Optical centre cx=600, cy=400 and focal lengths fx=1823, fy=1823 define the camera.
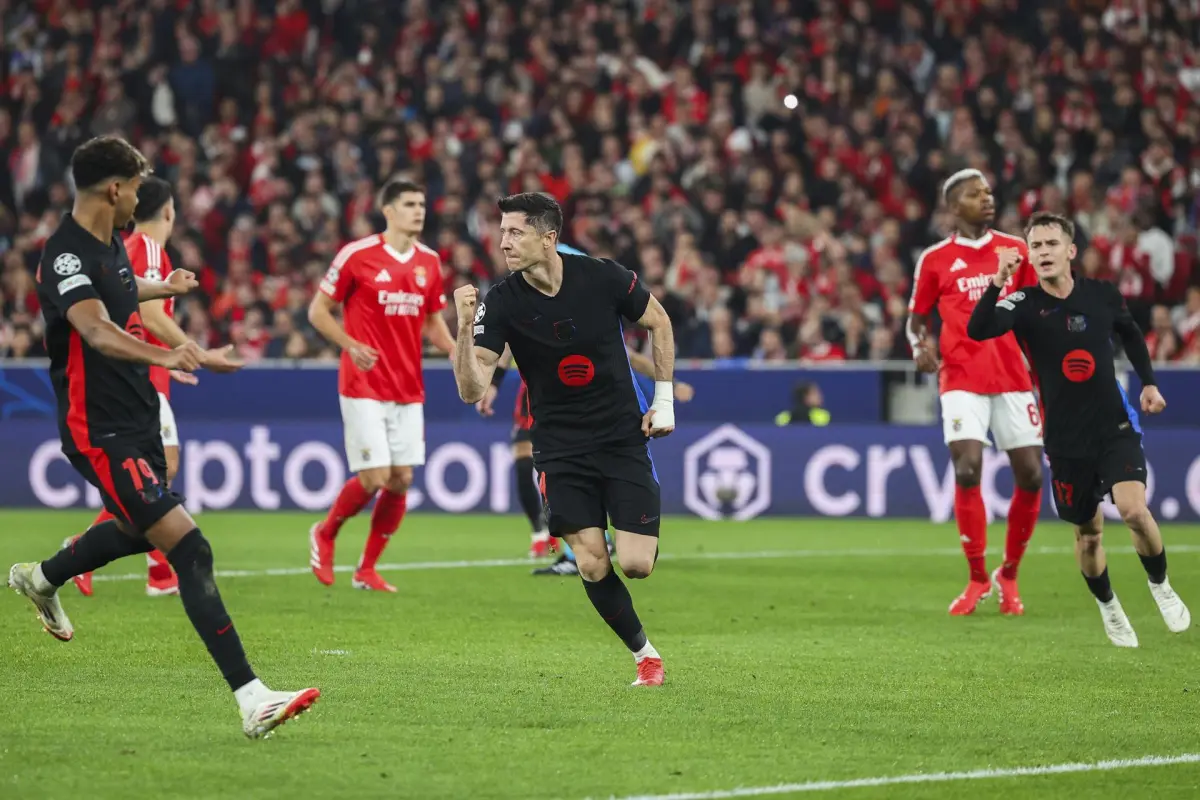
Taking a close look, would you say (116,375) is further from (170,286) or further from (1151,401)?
(1151,401)

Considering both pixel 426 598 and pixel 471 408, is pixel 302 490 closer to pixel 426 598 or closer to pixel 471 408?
pixel 471 408

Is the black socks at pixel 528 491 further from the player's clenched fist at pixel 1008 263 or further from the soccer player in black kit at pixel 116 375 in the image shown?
the soccer player in black kit at pixel 116 375

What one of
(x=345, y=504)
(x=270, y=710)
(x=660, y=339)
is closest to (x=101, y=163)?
(x=270, y=710)

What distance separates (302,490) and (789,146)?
7434 mm

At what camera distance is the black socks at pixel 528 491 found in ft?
44.2

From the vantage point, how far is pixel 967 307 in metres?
11.1

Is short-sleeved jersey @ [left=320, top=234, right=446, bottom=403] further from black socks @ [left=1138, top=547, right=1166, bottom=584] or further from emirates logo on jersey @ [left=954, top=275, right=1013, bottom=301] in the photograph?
black socks @ [left=1138, top=547, right=1166, bottom=584]

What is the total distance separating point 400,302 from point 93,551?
4.39 meters

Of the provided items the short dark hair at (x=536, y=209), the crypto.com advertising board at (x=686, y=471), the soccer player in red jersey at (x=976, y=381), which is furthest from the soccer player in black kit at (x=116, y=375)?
the crypto.com advertising board at (x=686, y=471)

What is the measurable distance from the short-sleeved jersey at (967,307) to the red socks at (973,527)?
636 millimetres

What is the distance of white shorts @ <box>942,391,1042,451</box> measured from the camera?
11.0 m

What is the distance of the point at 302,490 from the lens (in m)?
18.4

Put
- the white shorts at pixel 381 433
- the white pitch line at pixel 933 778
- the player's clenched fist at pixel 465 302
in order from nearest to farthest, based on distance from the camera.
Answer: the white pitch line at pixel 933 778
the player's clenched fist at pixel 465 302
the white shorts at pixel 381 433

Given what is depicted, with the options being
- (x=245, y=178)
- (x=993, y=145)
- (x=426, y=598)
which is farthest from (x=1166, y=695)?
(x=245, y=178)
